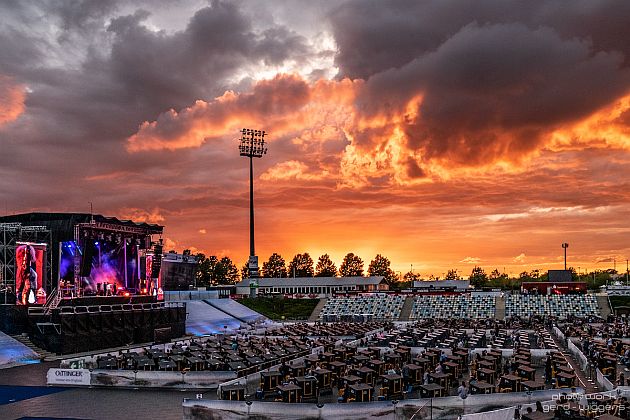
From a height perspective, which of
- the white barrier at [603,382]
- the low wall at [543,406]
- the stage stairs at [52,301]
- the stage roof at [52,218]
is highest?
the stage roof at [52,218]

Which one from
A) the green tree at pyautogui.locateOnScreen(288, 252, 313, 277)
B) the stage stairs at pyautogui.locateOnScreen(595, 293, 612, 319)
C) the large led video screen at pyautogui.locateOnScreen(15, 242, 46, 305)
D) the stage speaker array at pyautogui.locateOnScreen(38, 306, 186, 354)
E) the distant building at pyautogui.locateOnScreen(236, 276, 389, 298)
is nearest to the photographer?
the stage speaker array at pyautogui.locateOnScreen(38, 306, 186, 354)

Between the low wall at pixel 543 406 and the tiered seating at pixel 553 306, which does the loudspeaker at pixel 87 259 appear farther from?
the tiered seating at pixel 553 306

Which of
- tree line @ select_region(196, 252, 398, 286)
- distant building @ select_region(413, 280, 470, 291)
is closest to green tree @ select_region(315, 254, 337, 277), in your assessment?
tree line @ select_region(196, 252, 398, 286)

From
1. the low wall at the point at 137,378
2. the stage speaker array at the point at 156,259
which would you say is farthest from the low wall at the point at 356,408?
the stage speaker array at the point at 156,259

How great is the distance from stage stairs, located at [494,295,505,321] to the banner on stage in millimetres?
55984

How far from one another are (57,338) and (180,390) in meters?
20.4

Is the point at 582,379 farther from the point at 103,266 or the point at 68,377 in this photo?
the point at 103,266

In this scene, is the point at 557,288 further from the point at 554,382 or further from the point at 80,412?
the point at 80,412

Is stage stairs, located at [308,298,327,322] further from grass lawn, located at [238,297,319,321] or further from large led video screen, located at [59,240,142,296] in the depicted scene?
large led video screen, located at [59,240,142,296]

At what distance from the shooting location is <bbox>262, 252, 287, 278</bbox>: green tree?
174 meters

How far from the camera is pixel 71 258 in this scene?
56.0m

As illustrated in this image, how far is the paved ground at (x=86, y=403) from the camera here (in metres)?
26.8

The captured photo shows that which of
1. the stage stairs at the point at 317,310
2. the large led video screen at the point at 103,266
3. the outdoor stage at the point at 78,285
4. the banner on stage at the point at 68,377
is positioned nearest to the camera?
the banner on stage at the point at 68,377

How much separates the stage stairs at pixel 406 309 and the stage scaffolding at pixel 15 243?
45262 millimetres
